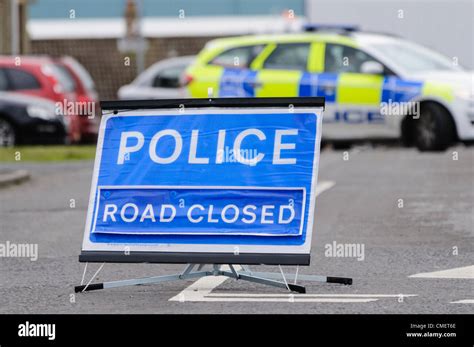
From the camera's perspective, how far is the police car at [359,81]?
61.0 feet

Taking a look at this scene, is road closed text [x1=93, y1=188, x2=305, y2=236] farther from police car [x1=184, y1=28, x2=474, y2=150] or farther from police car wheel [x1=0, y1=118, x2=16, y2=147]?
police car wheel [x1=0, y1=118, x2=16, y2=147]

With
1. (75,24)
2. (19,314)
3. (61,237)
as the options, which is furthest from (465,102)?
(75,24)

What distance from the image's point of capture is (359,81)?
19.0 m

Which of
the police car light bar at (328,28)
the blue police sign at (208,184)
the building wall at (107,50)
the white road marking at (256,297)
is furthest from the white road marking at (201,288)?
the building wall at (107,50)

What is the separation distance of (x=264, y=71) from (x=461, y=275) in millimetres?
10248

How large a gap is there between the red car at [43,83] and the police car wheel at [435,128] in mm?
7292

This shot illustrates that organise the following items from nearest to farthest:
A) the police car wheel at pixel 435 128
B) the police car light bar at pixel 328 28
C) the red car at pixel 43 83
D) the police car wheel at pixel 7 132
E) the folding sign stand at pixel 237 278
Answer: the folding sign stand at pixel 237 278, the police car wheel at pixel 435 128, the police car light bar at pixel 328 28, the police car wheel at pixel 7 132, the red car at pixel 43 83

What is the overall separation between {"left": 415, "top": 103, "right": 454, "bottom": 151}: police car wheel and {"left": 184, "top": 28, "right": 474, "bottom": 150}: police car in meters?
0.01

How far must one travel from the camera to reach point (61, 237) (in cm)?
1190

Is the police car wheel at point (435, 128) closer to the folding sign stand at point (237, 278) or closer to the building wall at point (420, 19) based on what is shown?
the building wall at point (420, 19)

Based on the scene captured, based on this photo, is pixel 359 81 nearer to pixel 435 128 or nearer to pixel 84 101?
pixel 435 128

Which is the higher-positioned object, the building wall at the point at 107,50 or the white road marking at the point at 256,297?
the building wall at the point at 107,50

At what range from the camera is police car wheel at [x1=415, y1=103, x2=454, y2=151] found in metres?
18.5
